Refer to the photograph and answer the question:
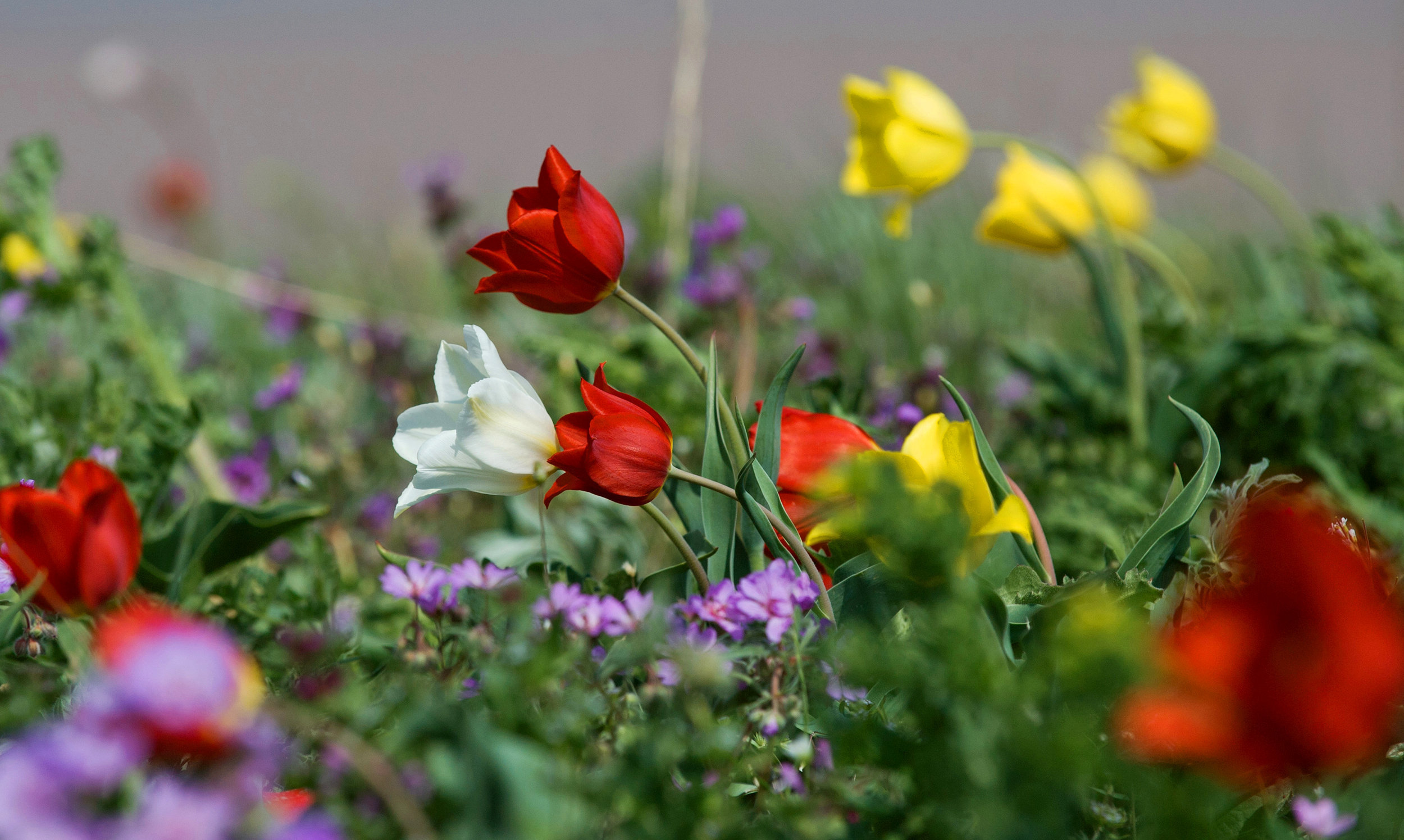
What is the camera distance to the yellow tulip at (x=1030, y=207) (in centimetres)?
184

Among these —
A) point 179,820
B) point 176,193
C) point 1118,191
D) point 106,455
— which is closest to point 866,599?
point 179,820

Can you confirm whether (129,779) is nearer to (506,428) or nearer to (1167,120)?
(506,428)

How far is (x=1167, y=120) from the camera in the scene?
2219 mm

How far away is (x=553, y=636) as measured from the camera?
0.64 meters

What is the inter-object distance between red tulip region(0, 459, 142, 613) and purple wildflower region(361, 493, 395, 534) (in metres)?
0.86

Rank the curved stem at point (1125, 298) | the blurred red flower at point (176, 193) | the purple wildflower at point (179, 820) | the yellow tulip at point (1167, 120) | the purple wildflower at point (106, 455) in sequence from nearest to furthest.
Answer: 1. the purple wildflower at point (179, 820)
2. the purple wildflower at point (106, 455)
3. the curved stem at point (1125, 298)
4. the yellow tulip at point (1167, 120)
5. the blurred red flower at point (176, 193)

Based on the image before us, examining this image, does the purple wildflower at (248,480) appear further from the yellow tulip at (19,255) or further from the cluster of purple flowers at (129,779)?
the cluster of purple flowers at (129,779)

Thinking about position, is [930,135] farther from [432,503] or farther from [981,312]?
[981,312]

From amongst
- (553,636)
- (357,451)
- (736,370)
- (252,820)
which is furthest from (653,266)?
(252,820)

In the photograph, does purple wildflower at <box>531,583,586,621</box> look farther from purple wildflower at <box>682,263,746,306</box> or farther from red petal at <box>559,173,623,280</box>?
purple wildflower at <box>682,263,746,306</box>

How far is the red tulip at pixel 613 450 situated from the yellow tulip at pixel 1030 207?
1110 millimetres

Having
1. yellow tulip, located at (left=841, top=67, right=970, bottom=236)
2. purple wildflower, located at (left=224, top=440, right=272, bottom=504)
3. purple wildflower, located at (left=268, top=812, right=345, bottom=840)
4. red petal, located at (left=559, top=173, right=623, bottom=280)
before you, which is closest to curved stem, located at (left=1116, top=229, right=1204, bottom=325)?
yellow tulip, located at (left=841, top=67, right=970, bottom=236)

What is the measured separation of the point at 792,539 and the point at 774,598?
8 centimetres

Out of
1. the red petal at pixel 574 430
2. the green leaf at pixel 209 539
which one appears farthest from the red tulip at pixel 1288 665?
the green leaf at pixel 209 539
